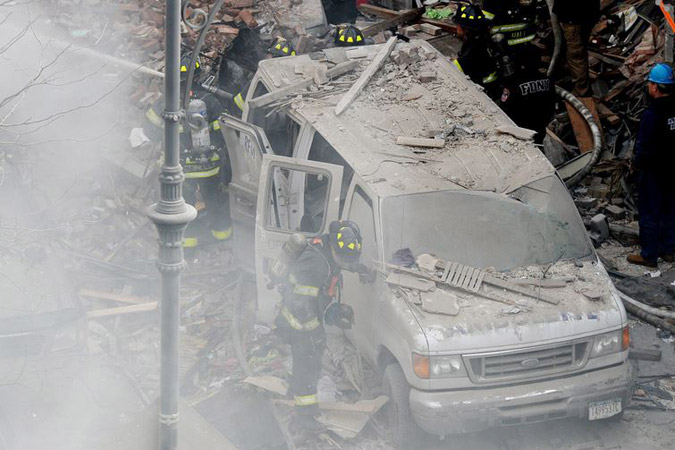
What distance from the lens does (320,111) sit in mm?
8430

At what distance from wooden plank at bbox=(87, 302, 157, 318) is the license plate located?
4.35m

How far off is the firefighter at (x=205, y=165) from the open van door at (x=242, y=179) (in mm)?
364

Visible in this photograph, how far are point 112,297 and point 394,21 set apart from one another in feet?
24.1

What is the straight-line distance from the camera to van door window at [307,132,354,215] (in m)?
8.14

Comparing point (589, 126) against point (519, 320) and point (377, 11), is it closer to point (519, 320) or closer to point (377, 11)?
point (377, 11)

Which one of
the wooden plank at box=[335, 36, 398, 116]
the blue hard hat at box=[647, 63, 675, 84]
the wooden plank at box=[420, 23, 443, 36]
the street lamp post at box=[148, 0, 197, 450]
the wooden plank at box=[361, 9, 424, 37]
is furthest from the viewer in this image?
the wooden plank at box=[361, 9, 424, 37]

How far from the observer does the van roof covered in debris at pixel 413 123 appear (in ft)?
25.3

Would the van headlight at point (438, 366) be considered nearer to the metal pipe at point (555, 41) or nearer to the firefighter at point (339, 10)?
the metal pipe at point (555, 41)

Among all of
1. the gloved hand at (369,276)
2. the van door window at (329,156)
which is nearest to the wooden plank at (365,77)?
the van door window at (329,156)

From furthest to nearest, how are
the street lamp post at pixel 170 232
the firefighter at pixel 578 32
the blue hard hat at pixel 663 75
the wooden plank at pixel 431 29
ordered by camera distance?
the wooden plank at pixel 431 29
the firefighter at pixel 578 32
the blue hard hat at pixel 663 75
the street lamp post at pixel 170 232

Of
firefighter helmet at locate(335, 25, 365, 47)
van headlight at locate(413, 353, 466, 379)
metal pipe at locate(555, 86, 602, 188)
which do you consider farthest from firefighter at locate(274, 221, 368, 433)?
metal pipe at locate(555, 86, 602, 188)

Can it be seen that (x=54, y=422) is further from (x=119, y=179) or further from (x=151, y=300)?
(x=119, y=179)

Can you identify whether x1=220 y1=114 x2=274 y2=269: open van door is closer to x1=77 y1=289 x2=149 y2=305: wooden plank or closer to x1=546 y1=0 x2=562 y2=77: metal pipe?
x1=77 y1=289 x2=149 y2=305: wooden plank

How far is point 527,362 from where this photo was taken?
6.57 metres
